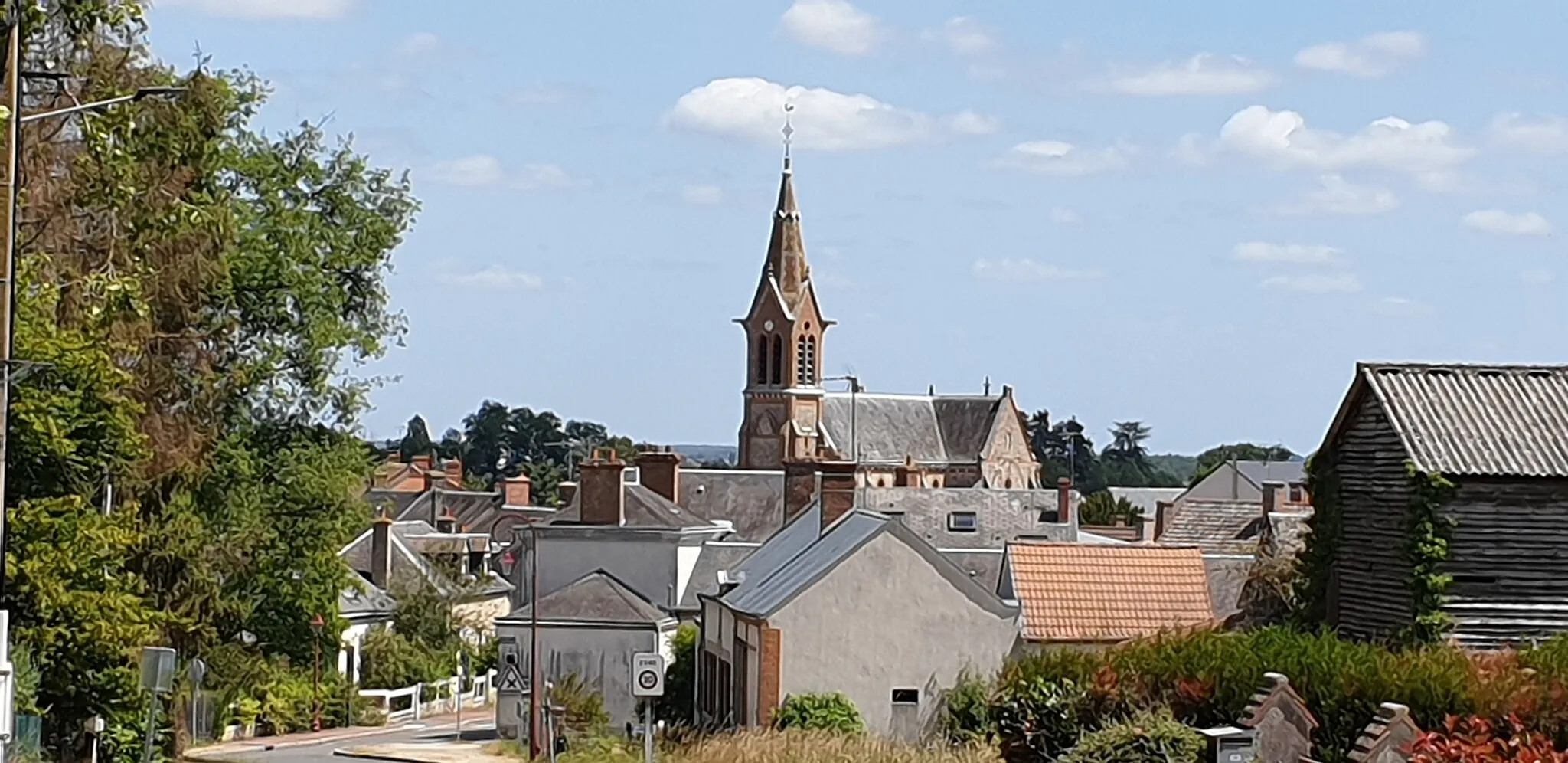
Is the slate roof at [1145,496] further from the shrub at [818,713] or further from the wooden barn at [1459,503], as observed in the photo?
the wooden barn at [1459,503]

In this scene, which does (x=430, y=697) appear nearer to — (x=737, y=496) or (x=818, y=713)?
(x=737, y=496)

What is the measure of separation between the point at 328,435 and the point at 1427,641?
18.6 meters

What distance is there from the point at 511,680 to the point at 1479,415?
23602 mm

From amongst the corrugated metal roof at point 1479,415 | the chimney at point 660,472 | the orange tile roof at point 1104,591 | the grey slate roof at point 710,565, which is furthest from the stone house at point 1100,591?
the chimney at point 660,472

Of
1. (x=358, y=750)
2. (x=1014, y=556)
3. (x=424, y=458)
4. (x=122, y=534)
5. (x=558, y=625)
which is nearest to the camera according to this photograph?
(x=122, y=534)

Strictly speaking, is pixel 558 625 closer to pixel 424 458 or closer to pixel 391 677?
pixel 391 677

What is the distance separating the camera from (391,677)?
2554 inches

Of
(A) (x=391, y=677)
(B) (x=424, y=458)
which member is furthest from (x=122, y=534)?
(B) (x=424, y=458)

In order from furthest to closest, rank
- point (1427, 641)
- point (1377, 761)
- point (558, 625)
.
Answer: point (558, 625), point (1427, 641), point (1377, 761)

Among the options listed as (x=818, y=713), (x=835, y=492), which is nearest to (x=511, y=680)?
(x=835, y=492)

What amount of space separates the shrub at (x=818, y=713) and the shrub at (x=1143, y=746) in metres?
12.1

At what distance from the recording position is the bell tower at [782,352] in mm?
133000

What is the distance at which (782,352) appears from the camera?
133875 millimetres

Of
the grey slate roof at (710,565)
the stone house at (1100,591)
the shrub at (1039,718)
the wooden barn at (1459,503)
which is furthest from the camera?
the grey slate roof at (710,565)
